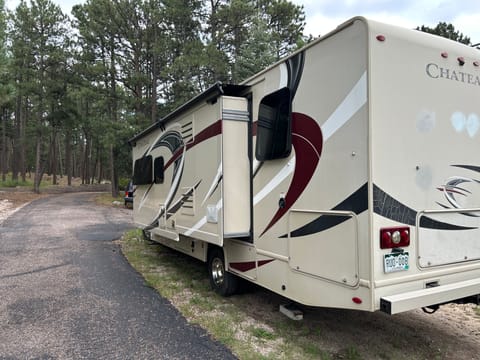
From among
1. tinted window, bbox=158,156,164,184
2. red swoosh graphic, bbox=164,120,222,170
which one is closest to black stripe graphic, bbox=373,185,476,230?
red swoosh graphic, bbox=164,120,222,170

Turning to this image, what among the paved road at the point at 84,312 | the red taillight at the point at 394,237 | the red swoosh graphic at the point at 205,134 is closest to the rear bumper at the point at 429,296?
the red taillight at the point at 394,237

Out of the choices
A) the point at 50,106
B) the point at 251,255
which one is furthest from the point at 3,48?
the point at 251,255

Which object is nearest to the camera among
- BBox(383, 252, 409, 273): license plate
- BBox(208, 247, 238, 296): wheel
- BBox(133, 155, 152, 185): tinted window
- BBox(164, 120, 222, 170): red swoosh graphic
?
BBox(383, 252, 409, 273): license plate

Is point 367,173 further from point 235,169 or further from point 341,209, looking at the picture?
point 235,169

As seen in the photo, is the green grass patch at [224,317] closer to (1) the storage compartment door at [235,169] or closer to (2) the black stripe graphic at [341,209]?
(1) the storage compartment door at [235,169]

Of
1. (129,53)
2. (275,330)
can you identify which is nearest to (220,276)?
(275,330)

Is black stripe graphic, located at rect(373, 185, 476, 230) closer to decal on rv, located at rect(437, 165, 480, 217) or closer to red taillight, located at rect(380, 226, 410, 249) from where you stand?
red taillight, located at rect(380, 226, 410, 249)

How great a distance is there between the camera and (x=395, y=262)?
9.05 feet

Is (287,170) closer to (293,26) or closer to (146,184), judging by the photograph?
(146,184)

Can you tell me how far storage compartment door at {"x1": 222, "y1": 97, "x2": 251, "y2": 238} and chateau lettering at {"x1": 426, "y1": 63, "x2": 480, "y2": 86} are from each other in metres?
1.92

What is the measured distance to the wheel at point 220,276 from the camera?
4.67m

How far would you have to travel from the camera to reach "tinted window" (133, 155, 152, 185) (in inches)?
275

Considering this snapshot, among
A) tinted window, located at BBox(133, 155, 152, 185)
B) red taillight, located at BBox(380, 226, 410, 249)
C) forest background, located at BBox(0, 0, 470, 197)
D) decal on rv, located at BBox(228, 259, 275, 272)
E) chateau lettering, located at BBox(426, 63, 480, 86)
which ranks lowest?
decal on rv, located at BBox(228, 259, 275, 272)

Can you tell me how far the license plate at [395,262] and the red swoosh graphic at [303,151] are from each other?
921mm
